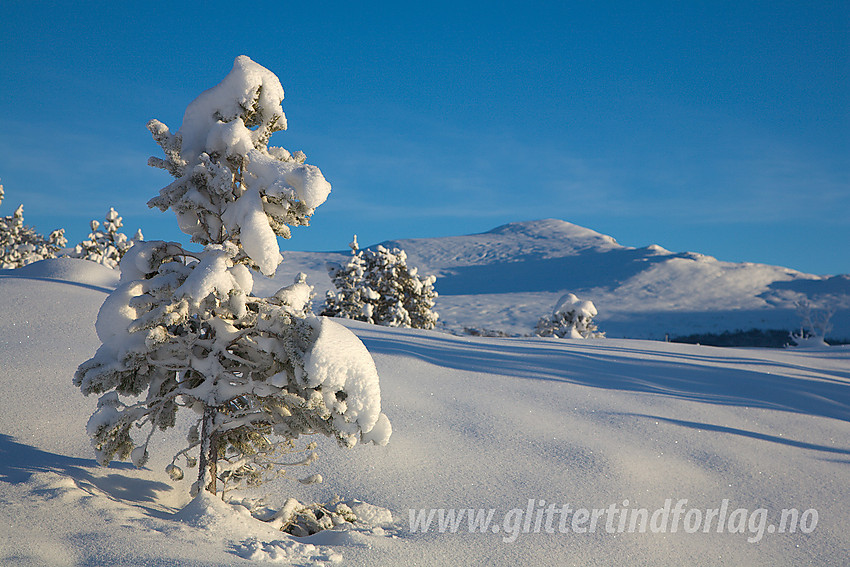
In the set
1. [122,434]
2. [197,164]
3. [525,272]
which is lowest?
[122,434]

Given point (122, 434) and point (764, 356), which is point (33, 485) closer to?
point (122, 434)

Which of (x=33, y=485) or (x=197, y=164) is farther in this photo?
(x=197, y=164)

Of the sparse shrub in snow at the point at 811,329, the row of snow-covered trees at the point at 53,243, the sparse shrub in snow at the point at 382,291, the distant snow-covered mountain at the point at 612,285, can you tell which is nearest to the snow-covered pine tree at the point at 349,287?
the sparse shrub in snow at the point at 382,291

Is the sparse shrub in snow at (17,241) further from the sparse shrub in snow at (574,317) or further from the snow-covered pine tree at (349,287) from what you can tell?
the sparse shrub in snow at (574,317)

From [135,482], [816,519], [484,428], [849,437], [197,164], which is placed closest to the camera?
[197,164]

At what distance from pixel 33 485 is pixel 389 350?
6008mm

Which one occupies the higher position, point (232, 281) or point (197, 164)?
point (197, 164)

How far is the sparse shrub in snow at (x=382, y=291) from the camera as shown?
2058 cm

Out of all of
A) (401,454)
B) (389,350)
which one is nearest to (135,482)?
(401,454)

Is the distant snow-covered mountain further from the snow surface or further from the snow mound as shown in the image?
the snow surface

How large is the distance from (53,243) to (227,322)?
113 feet

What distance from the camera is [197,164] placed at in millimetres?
4504

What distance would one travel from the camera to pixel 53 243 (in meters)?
32.4

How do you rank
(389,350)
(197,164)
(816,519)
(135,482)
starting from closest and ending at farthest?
(197,164), (135,482), (816,519), (389,350)
